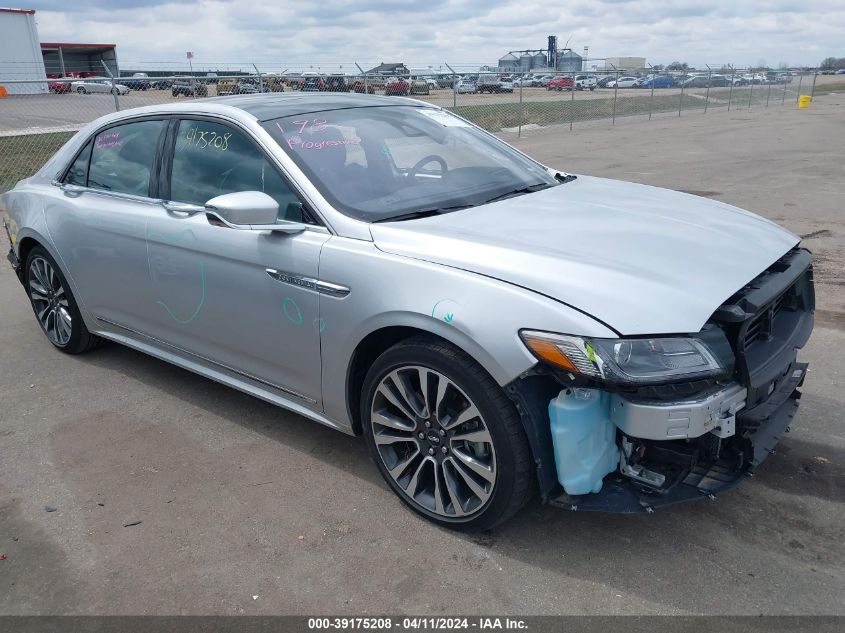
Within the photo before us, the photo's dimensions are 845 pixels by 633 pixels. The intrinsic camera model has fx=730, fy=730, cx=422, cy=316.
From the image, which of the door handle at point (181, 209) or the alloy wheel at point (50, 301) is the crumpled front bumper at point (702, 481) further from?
the alloy wheel at point (50, 301)

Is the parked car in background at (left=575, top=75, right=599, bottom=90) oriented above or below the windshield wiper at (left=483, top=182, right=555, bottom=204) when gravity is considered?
below

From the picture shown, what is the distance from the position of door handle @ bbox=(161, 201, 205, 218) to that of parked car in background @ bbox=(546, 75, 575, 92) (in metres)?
30.4

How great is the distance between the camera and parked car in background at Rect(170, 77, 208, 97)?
15.1 metres

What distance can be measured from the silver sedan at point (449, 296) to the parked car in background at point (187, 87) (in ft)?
37.8

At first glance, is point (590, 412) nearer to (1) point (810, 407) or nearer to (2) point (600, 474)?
(2) point (600, 474)

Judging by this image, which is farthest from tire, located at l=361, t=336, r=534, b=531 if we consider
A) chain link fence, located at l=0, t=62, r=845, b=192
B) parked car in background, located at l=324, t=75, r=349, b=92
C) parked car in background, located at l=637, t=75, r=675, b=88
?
parked car in background, located at l=637, t=75, r=675, b=88

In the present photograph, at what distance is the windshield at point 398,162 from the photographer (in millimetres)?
3387

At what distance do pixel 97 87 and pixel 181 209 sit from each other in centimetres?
1424

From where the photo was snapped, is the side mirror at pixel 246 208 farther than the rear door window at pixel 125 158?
No

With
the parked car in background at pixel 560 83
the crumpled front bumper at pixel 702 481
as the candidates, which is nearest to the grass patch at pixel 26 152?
the crumpled front bumper at pixel 702 481

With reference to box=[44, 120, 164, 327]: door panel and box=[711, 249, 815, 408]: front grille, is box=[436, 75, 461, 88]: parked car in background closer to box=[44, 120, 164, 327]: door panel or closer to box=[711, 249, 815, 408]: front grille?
box=[44, 120, 164, 327]: door panel

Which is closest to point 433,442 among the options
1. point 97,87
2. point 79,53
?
point 97,87

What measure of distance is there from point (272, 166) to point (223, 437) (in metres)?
1.50

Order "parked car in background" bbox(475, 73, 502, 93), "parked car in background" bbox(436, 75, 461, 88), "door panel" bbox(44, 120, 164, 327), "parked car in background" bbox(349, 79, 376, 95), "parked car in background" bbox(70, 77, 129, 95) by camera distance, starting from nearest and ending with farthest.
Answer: "door panel" bbox(44, 120, 164, 327)
"parked car in background" bbox(70, 77, 129, 95)
"parked car in background" bbox(349, 79, 376, 95)
"parked car in background" bbox(436, 75, 461, 88)
"parked car in background" bbox(475, 73, 502, 93)
